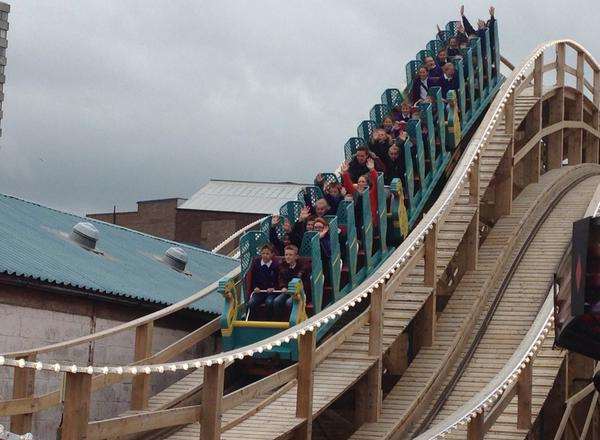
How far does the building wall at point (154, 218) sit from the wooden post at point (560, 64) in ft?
60.6

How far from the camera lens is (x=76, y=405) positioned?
35.6ft

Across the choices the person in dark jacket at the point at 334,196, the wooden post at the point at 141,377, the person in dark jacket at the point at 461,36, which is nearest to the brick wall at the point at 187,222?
the person in dark jacket at the point at 461,36

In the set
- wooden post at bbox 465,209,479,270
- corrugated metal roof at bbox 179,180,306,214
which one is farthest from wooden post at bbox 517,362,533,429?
corrugated metal roof at bbox 179,180,306,214

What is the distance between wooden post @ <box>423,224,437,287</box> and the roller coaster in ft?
0.09

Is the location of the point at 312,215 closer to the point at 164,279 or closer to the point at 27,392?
the point at 164,279

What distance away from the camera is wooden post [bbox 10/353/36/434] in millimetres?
14177

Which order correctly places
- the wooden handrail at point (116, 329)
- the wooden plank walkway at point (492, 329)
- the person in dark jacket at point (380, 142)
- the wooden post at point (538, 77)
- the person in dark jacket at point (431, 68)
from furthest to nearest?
the wooden post at point (538, 77)
the person in dark jacket at point (431, 68)
the person in dark jacket at point (380, 142)
the wooden plank walkway at point (492, 329)
the wooden handrail at point (116, 329)

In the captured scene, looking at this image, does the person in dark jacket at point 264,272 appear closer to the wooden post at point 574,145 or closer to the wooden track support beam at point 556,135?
the wooden track support beam at point 556,135

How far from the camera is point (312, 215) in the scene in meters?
18.6

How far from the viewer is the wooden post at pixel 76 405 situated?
10.8m

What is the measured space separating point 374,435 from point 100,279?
4024mm

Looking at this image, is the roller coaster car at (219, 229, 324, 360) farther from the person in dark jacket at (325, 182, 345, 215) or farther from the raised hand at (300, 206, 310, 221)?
the person in dark jacket at (325, 182, 345, 215)

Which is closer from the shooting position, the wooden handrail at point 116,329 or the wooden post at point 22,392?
the wooden handrail at point 116,329

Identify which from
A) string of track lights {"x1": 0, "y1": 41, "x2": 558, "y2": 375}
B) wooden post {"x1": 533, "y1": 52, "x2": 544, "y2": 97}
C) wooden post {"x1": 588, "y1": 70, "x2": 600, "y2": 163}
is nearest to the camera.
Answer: string of track lights {"x1": 0, "y1": 41, "x2": 558, "y2": 375}
